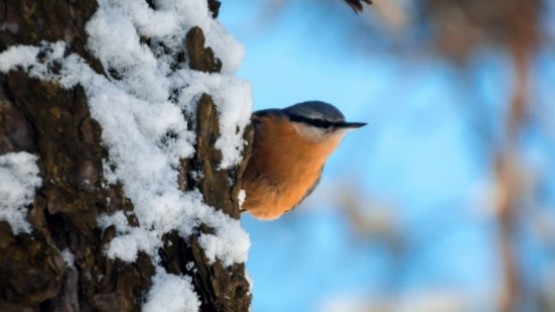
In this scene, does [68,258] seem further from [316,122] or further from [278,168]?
[316,122]

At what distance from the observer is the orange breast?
3133 millimetres

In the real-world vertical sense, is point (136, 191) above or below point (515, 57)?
below

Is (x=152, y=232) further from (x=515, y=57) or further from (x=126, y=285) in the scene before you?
(x=515, y=57)

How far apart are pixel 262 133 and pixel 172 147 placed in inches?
51.1

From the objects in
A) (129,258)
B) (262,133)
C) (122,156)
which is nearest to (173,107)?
(122,156)

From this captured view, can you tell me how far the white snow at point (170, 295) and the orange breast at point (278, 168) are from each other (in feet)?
3.90

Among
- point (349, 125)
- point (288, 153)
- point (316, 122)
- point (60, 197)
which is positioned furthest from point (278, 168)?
point (60, 197)

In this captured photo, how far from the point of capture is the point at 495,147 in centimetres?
612

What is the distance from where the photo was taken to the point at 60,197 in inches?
67.9

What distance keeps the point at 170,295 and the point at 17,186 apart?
0.34 metres

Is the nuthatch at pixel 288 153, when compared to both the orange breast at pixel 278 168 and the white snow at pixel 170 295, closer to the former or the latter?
the orange breast at pixel 278 168

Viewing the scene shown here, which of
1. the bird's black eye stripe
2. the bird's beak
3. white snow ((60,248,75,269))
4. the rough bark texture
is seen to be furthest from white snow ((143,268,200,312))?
the bird's beak

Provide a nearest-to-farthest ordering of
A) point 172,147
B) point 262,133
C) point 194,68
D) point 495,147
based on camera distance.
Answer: point 172,147, point 194,68, point 262,133, point 495,147

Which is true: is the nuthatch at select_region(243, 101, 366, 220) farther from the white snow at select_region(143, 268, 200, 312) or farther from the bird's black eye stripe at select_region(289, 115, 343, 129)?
the white snow at select_region(143, 268, 200, 312)
